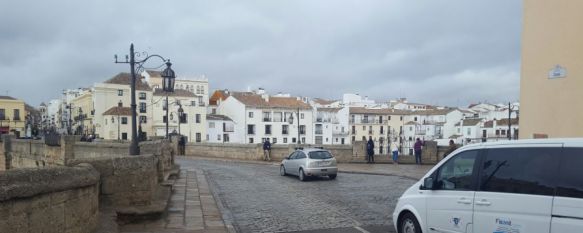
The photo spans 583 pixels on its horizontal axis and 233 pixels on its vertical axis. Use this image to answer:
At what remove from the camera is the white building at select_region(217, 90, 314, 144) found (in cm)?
8281

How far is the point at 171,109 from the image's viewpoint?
3433 inches

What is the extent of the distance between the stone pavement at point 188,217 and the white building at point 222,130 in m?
70.2

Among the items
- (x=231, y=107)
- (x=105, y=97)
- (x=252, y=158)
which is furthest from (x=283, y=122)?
(x=252, y=158)

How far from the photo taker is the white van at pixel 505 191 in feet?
15.9

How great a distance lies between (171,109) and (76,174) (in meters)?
83.4

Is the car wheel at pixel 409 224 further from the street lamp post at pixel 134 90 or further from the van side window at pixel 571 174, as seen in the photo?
the street lamp post at pixel 134 90

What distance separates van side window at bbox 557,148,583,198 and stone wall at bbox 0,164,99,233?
219 inches

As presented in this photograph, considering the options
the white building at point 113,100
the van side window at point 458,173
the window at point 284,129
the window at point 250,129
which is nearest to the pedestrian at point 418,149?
the van side window at point 458,173

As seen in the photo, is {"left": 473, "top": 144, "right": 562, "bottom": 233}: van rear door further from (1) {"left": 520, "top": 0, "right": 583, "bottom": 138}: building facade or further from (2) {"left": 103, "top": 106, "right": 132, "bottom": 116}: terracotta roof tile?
(2) {"left": 103, "top": 106, "right": 132, "bottom": 116}: terracotta roof tile

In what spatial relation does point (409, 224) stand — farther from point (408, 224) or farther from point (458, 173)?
point (458, 173)

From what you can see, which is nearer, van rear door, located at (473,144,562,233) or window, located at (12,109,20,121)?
van rear door, located at (473,144,562,233)

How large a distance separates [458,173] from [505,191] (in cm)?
97

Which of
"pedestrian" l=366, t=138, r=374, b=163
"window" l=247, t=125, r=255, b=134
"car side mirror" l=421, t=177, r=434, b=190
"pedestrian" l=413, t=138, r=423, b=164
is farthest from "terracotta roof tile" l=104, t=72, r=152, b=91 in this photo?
"car side mirror" l=421, t=177, r=434, b=190

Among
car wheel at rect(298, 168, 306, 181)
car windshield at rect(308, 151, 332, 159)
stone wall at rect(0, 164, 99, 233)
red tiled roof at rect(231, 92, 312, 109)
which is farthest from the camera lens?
red tiled roof at rect(231, 92, 312, 109)
